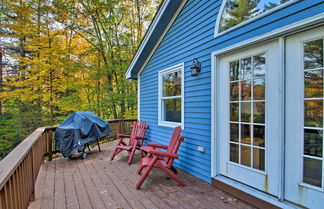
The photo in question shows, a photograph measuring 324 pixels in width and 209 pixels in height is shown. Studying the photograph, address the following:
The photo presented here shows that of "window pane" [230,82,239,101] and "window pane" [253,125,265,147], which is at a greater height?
"window pane" [230,82,239,101]

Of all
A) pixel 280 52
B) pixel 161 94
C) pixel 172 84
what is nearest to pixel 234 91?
pixel 280 52

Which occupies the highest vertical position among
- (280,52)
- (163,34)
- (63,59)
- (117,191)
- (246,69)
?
(63,59)

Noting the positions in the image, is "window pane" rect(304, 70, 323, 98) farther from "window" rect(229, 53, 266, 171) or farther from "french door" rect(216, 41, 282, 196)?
"window" rect(229, 53, 266, 171)

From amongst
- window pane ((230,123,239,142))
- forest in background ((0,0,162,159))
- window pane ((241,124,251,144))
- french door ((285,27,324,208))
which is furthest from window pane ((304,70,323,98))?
forest in background ((0,0,162,159))

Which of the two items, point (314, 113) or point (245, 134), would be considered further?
point (245, 134)

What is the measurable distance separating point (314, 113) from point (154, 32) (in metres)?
3.74

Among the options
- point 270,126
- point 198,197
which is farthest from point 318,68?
point 198,197

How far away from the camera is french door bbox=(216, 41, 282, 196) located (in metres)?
2.08

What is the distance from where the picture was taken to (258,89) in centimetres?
227

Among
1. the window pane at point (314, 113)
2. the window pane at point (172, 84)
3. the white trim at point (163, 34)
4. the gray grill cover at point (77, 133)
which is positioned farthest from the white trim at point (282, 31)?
the gray grill cover at point (77, 133)

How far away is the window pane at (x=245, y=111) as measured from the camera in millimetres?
2376

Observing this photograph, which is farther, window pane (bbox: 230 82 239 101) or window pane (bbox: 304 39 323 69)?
window pane (bbox: 230 82 239 101)

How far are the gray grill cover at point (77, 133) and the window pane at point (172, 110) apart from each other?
1.99m

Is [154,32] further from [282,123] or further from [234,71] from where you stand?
[282,123]
